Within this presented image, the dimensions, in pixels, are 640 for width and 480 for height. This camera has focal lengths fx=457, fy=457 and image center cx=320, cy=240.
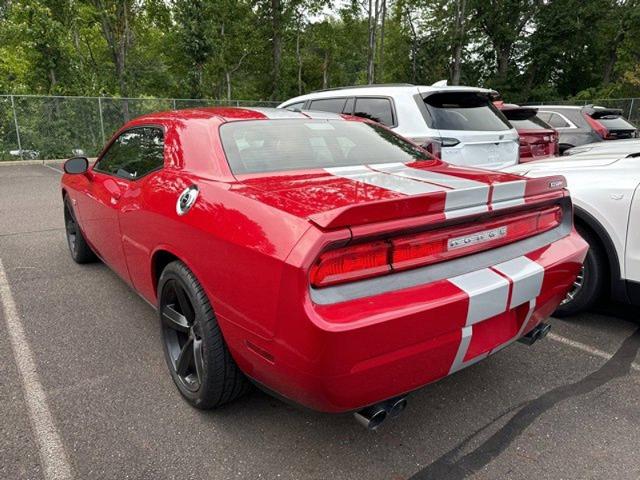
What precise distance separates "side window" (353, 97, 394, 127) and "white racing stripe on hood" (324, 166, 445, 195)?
9.97ft

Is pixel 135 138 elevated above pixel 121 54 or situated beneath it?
situated beneath

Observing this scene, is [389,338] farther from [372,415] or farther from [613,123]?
[613,123]

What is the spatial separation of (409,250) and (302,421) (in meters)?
1.13

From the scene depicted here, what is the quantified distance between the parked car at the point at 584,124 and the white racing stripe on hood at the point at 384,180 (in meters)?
8.57

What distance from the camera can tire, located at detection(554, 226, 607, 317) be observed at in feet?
10.6

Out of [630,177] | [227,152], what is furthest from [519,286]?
[630,177]

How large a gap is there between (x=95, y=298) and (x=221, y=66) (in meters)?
23.5

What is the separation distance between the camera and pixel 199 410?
93.4 inches

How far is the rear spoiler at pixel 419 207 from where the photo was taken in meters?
1.60

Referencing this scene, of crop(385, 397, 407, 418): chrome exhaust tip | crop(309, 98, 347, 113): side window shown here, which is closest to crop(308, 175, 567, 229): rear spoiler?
crop(385, 397, 407, 418): chrome exhaust tip

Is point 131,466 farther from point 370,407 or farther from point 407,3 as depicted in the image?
point 407,3

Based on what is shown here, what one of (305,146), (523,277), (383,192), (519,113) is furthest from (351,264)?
(519,113)

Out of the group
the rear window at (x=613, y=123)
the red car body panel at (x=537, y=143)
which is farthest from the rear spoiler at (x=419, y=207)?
the rear window at (x=613, y=123)

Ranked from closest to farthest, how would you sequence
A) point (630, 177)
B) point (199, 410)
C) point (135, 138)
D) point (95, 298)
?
1. point (199, 410)
2. point (630, 177)
3. point (135, 138)
4. point (95, 298)
